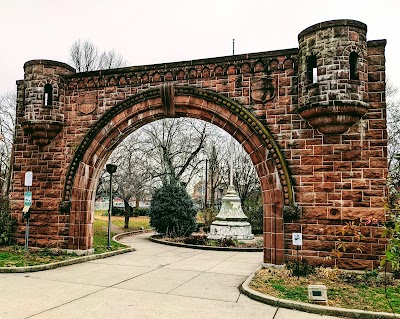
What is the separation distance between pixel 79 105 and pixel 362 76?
755cm

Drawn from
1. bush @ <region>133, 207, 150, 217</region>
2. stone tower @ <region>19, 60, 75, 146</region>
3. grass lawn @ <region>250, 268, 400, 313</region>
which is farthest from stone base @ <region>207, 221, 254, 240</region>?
bush @ <region>133, 207, 150, 217</region>

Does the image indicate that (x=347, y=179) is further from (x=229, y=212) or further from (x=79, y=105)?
(x=229, y=212)

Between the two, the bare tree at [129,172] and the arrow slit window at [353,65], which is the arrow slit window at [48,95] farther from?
the bare tree at [129,172]

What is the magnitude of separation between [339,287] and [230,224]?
9.44 m

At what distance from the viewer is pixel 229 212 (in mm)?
16766

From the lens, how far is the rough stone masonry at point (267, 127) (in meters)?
8.15

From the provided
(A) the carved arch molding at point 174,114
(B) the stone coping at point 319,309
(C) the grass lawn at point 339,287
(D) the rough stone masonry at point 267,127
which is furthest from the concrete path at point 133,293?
(A) the carved arch molding at point 174,114

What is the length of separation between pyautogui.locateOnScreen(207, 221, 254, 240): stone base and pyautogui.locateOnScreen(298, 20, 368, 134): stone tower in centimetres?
878

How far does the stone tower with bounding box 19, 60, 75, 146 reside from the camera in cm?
1067

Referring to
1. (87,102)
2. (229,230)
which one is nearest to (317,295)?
(87,102)

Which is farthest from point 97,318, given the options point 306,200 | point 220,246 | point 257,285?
point 220,246

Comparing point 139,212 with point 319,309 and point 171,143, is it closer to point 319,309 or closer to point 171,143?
point 171,143

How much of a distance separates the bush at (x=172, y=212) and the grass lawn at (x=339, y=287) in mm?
9520

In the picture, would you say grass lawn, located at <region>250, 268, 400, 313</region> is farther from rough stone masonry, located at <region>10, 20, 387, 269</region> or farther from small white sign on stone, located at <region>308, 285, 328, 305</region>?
rough stone masonry, located at <region>10, 20, 387, 269</region>
